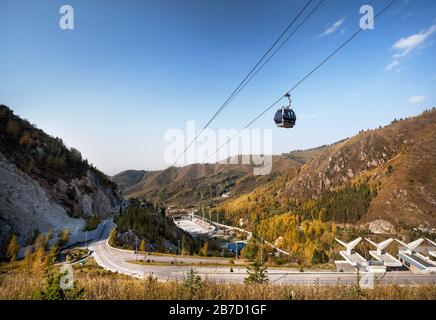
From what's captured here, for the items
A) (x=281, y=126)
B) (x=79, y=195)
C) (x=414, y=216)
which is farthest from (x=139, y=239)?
(x=414, y=216)

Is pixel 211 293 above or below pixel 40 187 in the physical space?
below

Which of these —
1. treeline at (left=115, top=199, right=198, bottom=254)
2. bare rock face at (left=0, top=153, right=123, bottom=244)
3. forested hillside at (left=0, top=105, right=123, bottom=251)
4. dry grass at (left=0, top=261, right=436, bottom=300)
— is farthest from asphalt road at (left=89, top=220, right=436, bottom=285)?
dry grass at (left=0, top=261, right=436, bottom=300)

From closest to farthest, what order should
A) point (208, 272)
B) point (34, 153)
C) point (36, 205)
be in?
point (208, 272) < point (36, 205) < point (34, 153)

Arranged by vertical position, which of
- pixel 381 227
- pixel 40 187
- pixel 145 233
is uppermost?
pixel 40 187

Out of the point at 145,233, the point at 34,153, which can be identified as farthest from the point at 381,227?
the point at 34,153

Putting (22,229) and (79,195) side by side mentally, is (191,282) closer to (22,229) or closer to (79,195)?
(22,229)

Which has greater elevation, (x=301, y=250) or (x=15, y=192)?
(x=15, y=192)

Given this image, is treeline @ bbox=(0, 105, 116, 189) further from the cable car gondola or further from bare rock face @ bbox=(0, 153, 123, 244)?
the cable car gondola

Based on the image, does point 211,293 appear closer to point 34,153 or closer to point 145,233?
point 145,233
